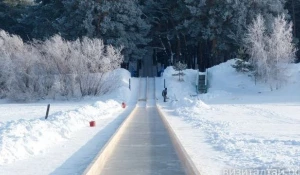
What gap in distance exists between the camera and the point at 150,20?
192 ft

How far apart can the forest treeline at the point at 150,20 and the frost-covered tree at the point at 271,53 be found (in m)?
4.07

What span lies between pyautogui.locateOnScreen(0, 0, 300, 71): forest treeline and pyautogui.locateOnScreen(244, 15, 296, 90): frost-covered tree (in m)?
4.07

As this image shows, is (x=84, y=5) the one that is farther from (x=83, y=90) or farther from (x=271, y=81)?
(x=271, y=81)

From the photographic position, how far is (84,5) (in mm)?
49438

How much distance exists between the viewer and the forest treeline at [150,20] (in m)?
49.1

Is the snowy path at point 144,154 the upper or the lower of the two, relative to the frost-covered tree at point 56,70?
lower

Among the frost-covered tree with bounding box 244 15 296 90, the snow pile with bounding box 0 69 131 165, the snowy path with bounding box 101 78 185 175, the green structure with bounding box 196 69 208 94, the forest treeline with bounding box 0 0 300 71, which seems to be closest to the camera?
the snowy path with bounding box 101 78 185 175

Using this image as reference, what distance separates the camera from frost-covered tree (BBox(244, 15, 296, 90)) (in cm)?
4259

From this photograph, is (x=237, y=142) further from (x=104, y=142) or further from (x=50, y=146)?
(x=50, y=146)

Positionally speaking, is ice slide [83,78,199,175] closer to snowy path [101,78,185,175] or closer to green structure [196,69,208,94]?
snowy path [101,78,185,175]

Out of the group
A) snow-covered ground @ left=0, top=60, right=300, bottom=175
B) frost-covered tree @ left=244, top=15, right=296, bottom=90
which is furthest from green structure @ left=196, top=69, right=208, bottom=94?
snow-covered ground @ left=0, top=60, right=300, bottom=175

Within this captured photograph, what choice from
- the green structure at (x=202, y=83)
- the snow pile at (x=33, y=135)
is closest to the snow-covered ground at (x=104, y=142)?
the snow pile at (x=33, y=135)

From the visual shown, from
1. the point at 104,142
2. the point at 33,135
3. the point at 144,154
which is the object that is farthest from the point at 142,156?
the point at 33,135

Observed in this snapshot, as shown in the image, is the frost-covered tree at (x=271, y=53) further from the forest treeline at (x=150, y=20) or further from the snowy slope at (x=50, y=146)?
the snowy slope at (x=50, y=146)
